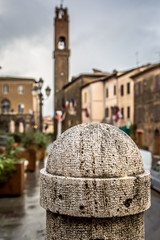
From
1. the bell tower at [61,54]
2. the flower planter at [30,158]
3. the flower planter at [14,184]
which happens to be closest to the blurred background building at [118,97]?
the bell tower at [61,54]

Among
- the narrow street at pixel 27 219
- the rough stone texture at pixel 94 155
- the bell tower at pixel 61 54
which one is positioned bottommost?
the narrow street at pixel 27 219

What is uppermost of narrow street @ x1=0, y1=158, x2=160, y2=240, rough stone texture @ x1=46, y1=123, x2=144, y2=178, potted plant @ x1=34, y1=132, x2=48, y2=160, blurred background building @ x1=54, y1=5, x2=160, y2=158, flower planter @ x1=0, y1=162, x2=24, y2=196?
blurred background building @ x1=54, y1=5, x2=160, y2=158

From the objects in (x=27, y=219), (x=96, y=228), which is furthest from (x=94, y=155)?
(x=27, y=219)

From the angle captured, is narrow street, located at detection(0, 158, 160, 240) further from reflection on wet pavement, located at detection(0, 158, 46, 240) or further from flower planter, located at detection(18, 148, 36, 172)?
flower planter, located at detection(18, 148, 36, 172)

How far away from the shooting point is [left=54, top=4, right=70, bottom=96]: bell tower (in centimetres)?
5731

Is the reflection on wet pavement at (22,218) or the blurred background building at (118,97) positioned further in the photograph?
the blurred background building at (118,97)

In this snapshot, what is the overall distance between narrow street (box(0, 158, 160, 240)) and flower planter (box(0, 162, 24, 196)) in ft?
0.67

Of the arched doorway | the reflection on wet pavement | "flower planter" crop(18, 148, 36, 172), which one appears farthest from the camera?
the arched doorway

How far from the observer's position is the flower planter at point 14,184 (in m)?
8.35

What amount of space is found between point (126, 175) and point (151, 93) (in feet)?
86.8

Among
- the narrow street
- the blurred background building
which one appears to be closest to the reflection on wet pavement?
the narrow street

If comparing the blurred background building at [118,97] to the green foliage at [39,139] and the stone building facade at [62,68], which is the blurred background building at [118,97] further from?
the green foliage at [39,139]

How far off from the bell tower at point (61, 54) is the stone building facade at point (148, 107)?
92.9 ft

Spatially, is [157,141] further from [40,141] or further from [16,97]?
[16,97]
